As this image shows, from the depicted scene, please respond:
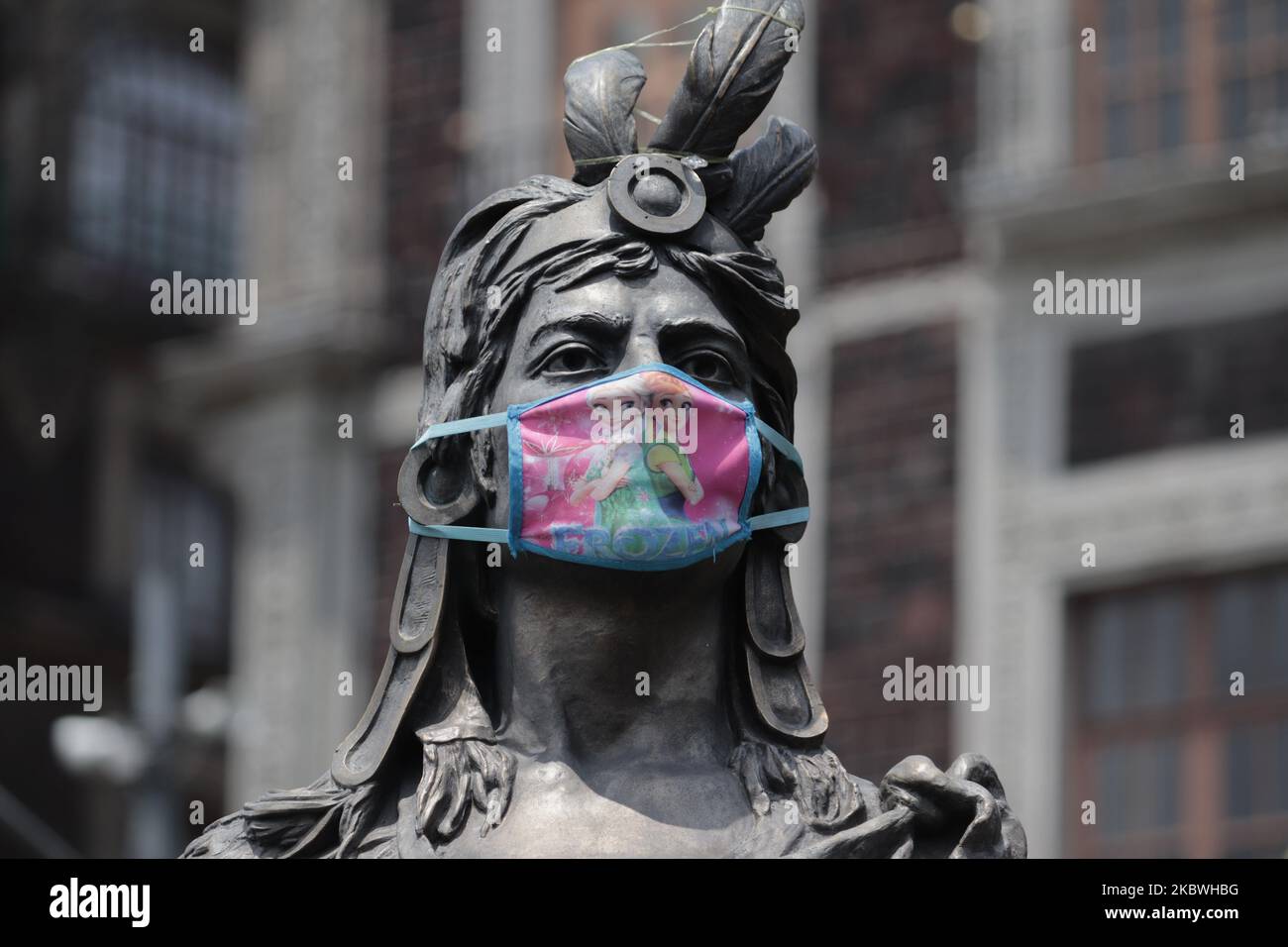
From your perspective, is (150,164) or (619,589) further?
(150,164)

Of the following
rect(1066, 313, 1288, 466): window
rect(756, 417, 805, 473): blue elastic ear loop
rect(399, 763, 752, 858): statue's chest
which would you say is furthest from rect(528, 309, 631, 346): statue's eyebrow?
rect(1066, 313, 1288, 466): window

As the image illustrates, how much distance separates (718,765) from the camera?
849 cm

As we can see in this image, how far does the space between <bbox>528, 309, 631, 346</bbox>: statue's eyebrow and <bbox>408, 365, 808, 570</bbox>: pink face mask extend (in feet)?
0.42

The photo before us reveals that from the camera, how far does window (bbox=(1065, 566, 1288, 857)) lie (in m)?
26.7

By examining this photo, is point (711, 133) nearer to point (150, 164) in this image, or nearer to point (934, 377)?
point (934, 377)

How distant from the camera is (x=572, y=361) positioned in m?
8.57

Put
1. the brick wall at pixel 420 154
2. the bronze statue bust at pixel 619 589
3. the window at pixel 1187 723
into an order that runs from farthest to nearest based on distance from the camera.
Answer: the brick wall at pixel 420 154
the window at pixel 1187 723
the bronze statue bust at pixel 619 589

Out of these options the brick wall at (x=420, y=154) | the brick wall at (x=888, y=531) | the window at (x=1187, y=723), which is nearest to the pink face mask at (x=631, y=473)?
the window at (x=1187, y=723)

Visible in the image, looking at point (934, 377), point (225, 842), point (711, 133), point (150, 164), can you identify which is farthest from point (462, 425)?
point (150, 164)

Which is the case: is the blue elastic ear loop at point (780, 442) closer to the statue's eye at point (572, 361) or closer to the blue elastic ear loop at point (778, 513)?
the blue elastic ear loop at point (778, 513)

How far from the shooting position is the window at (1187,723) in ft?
87.5

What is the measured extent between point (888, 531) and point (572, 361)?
20.7 metres

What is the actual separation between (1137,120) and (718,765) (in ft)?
66.5
